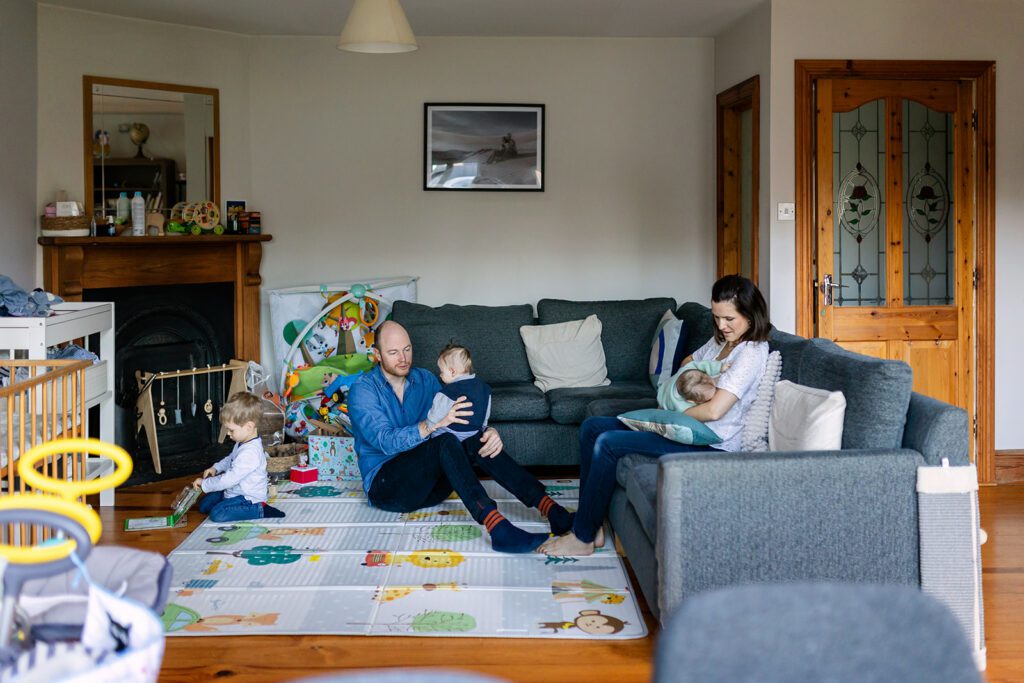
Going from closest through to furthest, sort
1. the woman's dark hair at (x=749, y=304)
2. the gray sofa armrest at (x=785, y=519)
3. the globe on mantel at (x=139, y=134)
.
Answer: the gray sofa armrest at (x=785, y=519) < the woman's dark hair at (x=749, y=304) < the globe on mantel at (x=139, y=134)

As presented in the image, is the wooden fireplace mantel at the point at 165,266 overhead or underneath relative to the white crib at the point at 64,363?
overhead

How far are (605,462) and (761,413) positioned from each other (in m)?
0.57

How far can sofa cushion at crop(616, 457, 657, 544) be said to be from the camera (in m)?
3.32

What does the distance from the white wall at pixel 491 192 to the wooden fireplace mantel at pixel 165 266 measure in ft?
0.69

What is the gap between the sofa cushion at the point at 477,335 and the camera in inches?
237

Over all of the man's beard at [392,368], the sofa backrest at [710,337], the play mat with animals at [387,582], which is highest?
the sofa backrest at [710,337]

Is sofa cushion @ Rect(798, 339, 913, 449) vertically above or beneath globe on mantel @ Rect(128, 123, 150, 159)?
beneath

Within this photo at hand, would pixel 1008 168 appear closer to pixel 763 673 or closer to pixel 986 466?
pixel 986 466

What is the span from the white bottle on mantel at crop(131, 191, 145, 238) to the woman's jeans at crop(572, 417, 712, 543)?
306 centimetres

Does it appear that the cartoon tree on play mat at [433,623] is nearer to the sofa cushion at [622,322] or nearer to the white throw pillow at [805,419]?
the white throw pillow at [805,419]

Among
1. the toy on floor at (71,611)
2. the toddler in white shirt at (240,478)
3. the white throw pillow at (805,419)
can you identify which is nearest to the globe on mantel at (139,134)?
the toddler in white shirt at (240,478)

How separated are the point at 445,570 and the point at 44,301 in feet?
6.03

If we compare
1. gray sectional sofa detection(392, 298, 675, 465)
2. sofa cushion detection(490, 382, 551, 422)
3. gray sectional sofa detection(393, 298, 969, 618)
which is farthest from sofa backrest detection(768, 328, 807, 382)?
sofa cushion detection(490, 382, 551, 422)

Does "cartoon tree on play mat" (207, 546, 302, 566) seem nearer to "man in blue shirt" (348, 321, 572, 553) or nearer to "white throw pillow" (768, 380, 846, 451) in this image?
"man in blue shirt" (348, 321, 572, 553)
